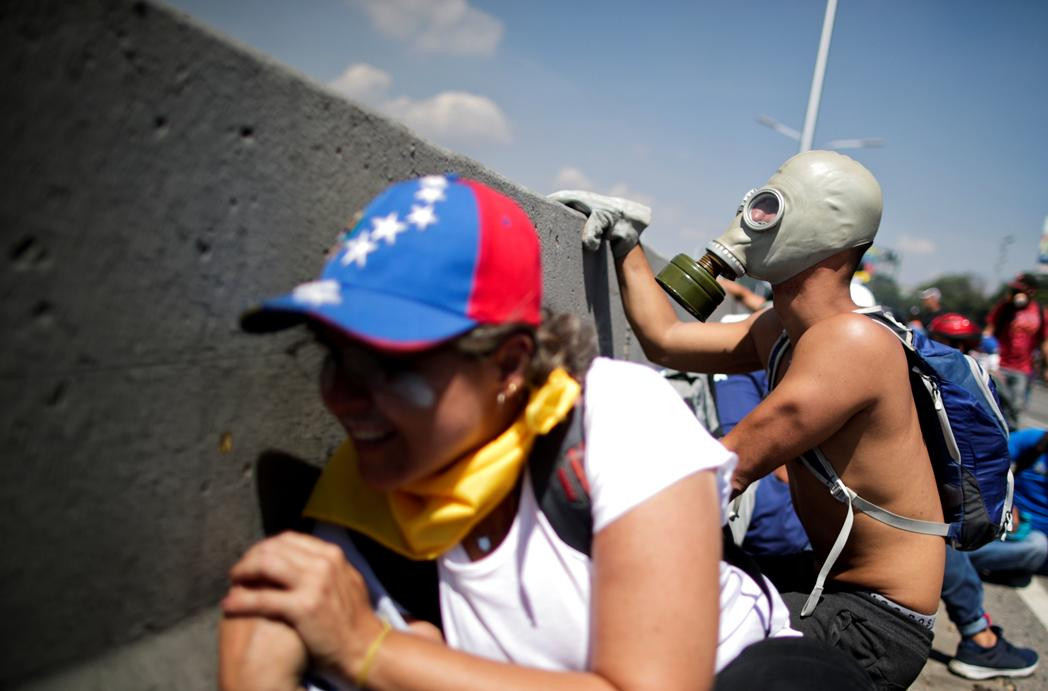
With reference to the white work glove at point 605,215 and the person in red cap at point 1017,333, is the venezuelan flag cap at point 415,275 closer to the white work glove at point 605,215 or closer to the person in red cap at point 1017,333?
the white work glove at point 605,215

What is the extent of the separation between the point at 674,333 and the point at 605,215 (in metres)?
0.65

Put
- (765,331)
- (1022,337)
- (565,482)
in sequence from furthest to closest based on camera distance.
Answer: (1022,337)
(765,331)
(565,482)

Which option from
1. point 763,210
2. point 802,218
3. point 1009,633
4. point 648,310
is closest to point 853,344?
point 802,218

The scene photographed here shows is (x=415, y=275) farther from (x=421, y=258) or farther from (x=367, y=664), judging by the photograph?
(x=367, y=664)

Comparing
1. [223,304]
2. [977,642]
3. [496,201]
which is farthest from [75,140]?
[977,642]

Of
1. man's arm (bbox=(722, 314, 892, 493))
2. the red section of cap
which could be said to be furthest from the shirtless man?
the red section of cap

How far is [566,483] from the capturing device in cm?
129

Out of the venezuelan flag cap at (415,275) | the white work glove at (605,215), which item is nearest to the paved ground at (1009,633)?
the white work glove at (605,215)

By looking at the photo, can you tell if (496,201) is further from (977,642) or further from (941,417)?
(977,642)

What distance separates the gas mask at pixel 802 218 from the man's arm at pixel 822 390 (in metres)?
0.34

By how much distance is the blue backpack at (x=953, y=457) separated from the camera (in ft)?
7.12

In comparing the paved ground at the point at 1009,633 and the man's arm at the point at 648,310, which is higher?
the man's arm at the point at 648,310

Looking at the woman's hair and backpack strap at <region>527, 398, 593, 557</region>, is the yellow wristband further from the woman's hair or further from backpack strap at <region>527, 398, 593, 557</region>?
the woman's hair

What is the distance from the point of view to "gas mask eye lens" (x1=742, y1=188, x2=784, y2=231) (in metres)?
2.40
